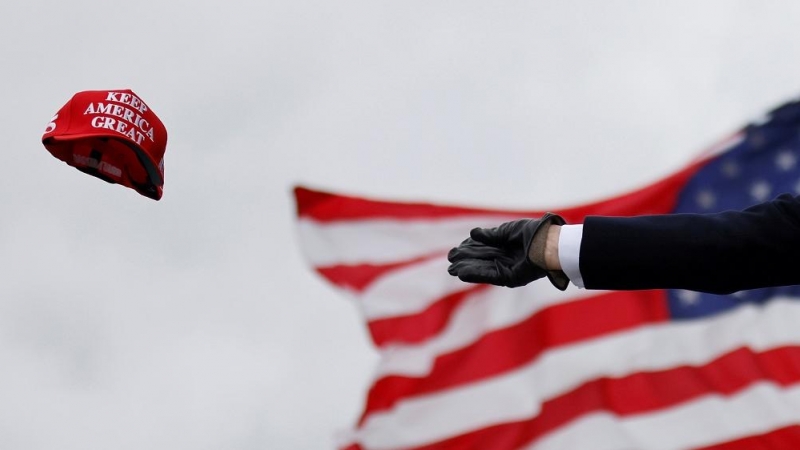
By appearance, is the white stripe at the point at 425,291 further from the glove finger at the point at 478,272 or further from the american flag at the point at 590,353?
the glove finger at the point at 478,272

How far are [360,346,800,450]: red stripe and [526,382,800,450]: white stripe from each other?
98 millimetres

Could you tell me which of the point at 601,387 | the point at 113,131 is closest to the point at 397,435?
the point at 601,387

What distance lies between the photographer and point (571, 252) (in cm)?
747

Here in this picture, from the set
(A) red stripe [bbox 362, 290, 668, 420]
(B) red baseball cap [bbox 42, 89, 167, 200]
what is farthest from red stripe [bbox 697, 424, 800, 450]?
(B) red baseball cap [bbox 42, 89, 167, 200]

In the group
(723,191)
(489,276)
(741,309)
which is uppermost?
(723,191)

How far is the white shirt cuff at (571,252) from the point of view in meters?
7.46

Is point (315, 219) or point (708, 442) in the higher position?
point (315, 219)

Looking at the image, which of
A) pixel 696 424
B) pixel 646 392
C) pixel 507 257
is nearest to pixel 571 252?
pixel 507 257

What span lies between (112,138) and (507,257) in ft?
17.2

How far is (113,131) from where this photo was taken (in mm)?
12203

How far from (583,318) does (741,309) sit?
1643 mm

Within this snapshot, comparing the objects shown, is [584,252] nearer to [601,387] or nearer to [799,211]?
[799,211]

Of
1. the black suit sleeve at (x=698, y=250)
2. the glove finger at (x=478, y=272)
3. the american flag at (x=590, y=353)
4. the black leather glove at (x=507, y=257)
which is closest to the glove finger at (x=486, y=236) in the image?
the black leather glove at (x=507, y=257)

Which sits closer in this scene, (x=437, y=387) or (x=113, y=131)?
(x=113, y=131)
